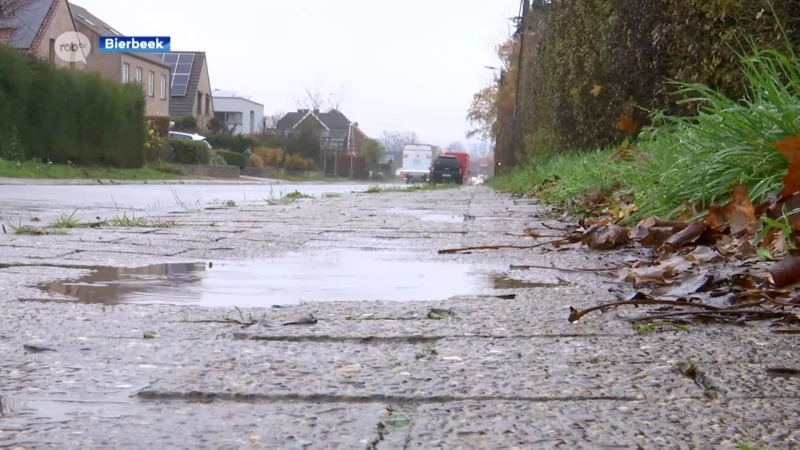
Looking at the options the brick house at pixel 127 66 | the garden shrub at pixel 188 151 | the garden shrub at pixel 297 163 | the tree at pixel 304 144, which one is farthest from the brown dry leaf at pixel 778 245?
the tree at pixel 304 144

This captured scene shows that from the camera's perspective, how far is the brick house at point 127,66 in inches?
1898

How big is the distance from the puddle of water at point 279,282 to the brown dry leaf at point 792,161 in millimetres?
1022

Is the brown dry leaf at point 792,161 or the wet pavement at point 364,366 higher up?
the brown dry leaf at point 792,161

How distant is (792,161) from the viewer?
9.65 feet

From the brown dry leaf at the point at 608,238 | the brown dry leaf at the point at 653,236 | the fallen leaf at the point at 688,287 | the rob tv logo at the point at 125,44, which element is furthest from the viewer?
the rob tv logo at the point at 125,44

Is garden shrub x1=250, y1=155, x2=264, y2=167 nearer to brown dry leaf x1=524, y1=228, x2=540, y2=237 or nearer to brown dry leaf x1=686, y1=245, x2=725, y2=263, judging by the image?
brown dry leaf x1=524, y1=228, x2=540, y2=237

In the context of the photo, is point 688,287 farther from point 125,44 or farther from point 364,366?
point 125,44

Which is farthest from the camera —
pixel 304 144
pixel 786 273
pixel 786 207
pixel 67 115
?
pixel 304 144

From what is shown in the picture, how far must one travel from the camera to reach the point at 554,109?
1277cm

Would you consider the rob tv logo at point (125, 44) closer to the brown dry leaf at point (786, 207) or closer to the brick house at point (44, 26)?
the brick house at point (44, 26)

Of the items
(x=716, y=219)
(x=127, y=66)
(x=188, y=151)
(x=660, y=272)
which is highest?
(x=127, y=66)

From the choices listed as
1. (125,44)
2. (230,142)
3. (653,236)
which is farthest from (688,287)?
(230,142)

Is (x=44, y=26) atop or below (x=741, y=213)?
atop

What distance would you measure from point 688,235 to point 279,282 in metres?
1.65
